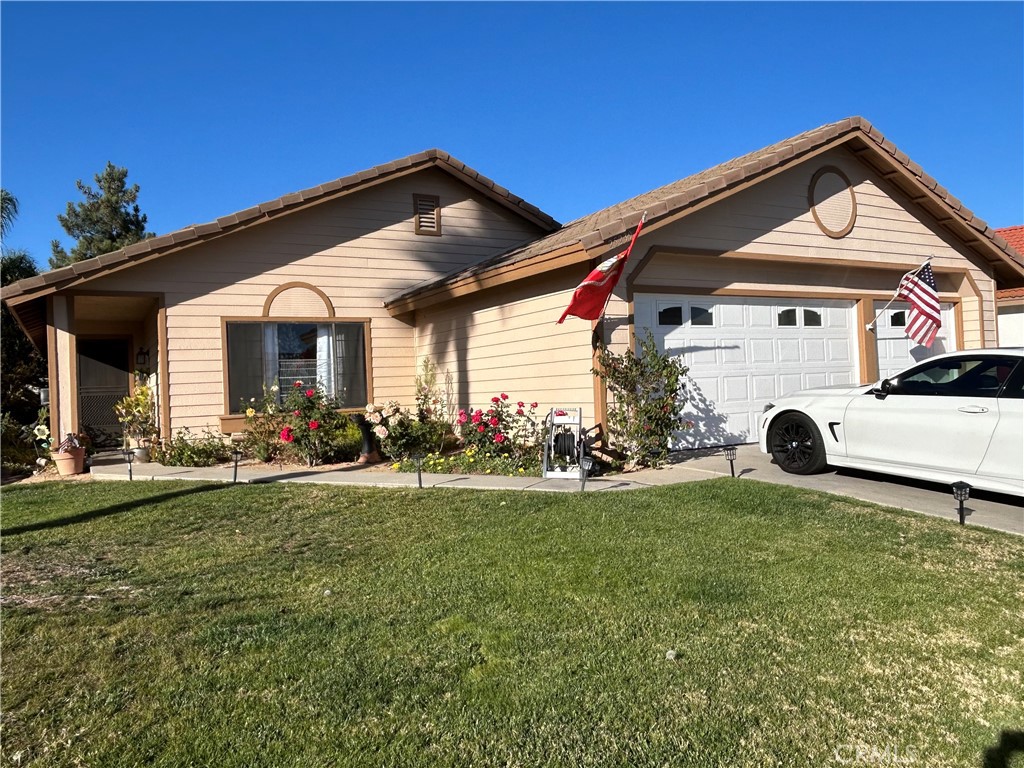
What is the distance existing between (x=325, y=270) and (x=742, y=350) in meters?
6.75

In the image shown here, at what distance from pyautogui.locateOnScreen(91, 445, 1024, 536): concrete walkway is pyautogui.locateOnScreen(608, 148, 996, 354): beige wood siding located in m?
1.83

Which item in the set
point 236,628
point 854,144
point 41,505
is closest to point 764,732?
point 236,628

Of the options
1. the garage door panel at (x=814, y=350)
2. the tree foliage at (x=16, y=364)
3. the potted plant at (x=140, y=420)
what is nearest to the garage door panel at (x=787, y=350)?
the garage door panel at (x=814, y=350)

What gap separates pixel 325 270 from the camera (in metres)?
12.3

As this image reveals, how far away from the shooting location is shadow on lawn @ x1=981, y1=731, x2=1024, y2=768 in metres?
2.78

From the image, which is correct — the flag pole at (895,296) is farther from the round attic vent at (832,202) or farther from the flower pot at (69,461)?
the flower pot at (69,461)

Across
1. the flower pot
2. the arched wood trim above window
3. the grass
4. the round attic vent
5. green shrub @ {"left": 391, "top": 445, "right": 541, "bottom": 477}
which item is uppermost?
the round attic vent

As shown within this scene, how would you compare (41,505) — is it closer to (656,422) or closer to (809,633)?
(656,422)

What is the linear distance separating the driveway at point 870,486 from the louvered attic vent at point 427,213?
20.3 ft

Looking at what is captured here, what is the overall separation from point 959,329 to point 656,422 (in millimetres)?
7050

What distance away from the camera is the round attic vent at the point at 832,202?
10867 millimetres

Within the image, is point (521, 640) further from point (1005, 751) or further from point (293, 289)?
point (293, 289)

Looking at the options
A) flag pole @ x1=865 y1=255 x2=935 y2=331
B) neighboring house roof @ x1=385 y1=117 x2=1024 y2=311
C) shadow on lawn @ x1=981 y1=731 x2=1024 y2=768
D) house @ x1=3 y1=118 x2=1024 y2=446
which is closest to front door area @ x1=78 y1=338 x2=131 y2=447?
house @ x1=3 y1=118 x2=1024 y2=446

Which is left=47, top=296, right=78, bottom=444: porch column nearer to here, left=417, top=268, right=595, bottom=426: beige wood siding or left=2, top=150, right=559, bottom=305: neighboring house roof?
left=2, top=150, right=559, bottom=305: neighboring house roof
